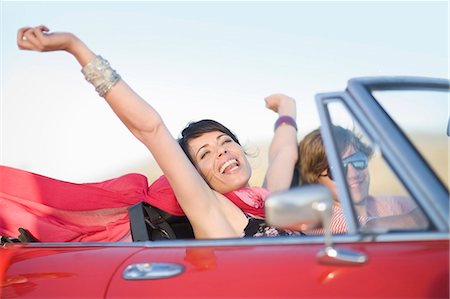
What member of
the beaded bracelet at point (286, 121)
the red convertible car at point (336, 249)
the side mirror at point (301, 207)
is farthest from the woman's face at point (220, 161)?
the side mirror at point (301, 207)

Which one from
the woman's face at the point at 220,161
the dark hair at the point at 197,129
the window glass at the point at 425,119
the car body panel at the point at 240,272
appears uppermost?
the dark hair at the point at 197,129

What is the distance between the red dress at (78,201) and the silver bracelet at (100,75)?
2.41 feet

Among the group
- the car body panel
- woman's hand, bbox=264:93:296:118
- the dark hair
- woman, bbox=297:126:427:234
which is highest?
woman's hand, bbox=264:93:296:118

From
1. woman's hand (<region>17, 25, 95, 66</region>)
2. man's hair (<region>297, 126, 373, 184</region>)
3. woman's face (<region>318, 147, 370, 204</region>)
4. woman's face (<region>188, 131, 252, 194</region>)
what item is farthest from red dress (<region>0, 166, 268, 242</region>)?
woman's face (<region>318, 147, 370, 204</region>)

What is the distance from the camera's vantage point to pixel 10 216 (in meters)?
3.67

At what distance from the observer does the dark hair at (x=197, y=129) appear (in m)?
3.83

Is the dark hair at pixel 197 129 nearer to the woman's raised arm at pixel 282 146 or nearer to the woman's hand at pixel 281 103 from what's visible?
the woman's raised arm at pixel 282 146

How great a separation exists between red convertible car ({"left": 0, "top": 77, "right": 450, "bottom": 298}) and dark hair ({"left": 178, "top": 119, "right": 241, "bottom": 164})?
95cm

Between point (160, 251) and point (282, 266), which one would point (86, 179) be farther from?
point (282, 266)

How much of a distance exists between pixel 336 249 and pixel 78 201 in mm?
1721

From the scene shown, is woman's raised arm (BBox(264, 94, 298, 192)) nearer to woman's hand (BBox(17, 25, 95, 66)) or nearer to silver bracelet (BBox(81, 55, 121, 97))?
silver bracelet (BBox(81, 55, 121, 97))

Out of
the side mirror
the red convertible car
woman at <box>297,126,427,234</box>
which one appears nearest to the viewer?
the side mirror

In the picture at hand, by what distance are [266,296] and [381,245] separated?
391mm

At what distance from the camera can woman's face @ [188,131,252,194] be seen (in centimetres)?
365
